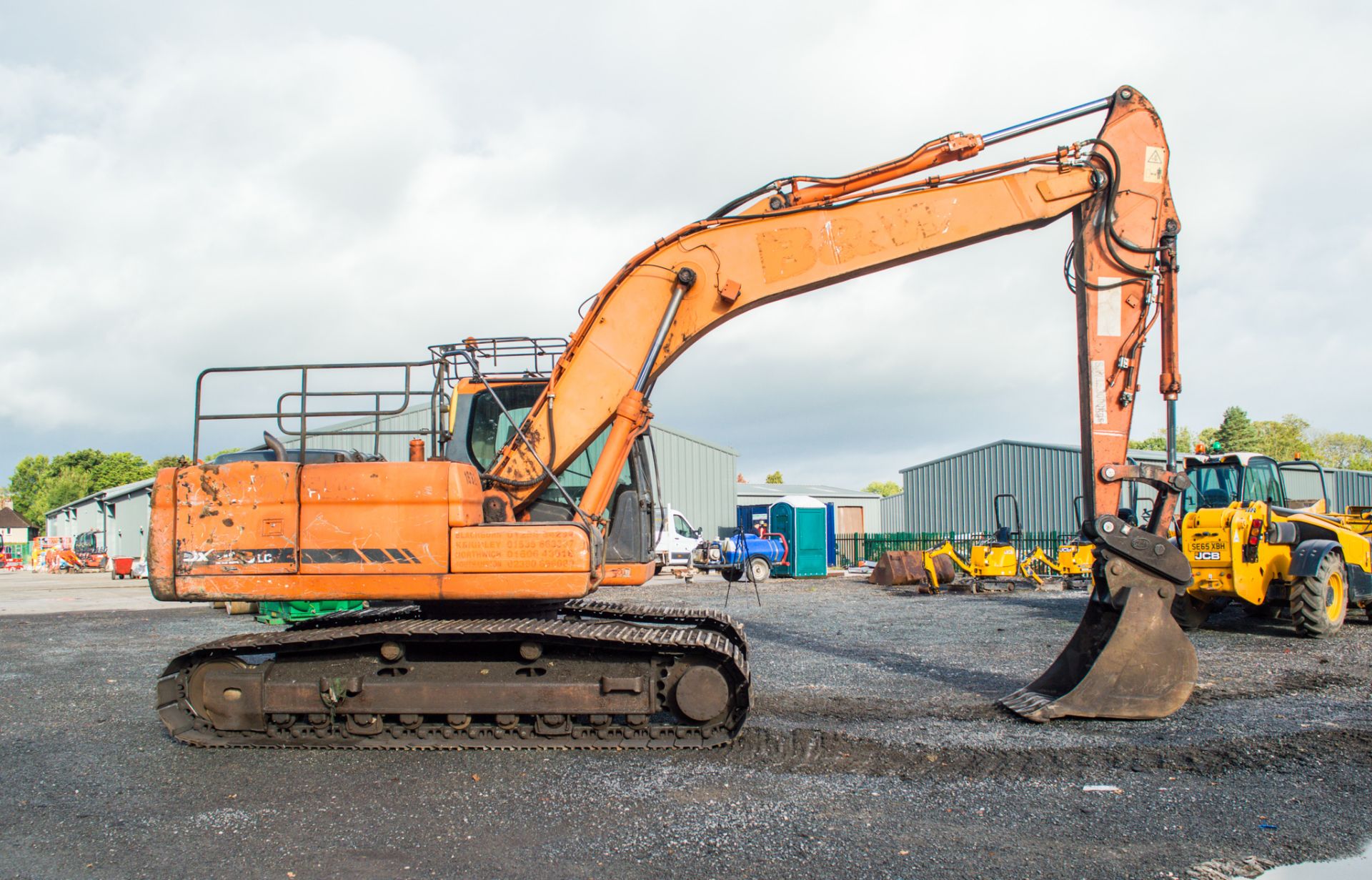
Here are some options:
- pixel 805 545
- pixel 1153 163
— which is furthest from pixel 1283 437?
pixel 1153 163

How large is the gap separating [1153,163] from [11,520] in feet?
400

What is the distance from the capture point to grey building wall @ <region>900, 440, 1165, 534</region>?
35.8m

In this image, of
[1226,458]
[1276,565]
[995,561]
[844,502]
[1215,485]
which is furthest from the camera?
[844,502]

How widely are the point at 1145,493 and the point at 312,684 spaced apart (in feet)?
88.2

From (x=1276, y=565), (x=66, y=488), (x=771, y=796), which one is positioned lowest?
(x=771, y=796)

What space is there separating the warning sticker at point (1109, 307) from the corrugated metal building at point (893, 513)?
120 ft

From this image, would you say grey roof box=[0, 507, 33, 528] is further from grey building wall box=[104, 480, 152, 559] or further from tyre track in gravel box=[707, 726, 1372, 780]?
tyre track in gravel box=[707, 726, 1372, 780]

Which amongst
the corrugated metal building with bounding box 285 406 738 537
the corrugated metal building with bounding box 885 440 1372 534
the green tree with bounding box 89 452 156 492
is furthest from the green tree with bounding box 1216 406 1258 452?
the green tree with bounding box 89 452 156 492

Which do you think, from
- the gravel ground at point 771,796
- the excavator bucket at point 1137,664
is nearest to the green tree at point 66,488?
the gravel ground at point 771,796

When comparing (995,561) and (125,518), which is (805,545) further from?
(125,518)

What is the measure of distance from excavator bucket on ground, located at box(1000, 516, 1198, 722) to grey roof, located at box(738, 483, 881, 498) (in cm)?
3606

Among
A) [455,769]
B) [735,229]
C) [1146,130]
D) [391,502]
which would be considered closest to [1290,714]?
[1146,130]

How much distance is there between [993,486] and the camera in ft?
125

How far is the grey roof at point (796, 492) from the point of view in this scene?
44.9 m
